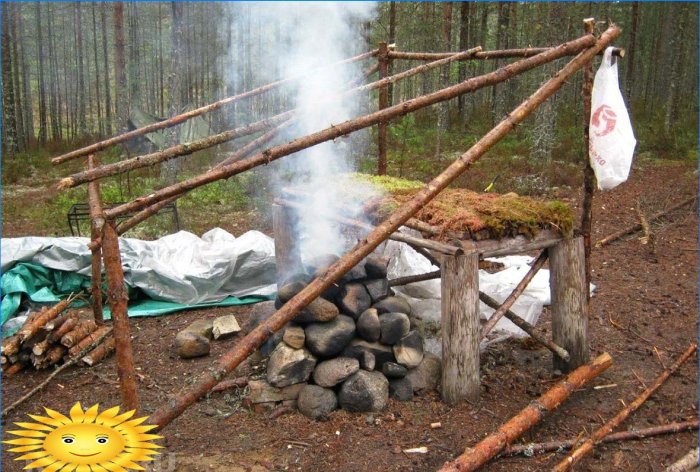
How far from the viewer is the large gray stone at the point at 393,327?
14.6 ft

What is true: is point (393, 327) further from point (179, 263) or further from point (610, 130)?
point (179, 263)

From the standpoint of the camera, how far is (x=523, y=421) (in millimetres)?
3631

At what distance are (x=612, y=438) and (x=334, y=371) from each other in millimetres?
2014

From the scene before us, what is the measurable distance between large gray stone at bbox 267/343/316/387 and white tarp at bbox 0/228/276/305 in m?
2.73

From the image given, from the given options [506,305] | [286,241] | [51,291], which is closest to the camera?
[506,305]

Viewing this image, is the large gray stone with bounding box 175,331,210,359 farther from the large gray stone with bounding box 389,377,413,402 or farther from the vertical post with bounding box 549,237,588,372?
the vertical post with bounding box 549,237,588,372

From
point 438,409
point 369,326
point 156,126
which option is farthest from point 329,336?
point 156,126

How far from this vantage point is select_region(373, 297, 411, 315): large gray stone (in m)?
4.70

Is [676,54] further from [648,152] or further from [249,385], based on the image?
[249,385]

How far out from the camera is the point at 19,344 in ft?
16.9

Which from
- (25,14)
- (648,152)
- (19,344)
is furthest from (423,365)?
(25,14)

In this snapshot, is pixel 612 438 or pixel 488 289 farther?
pixel 488 289

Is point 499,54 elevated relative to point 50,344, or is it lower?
elevated

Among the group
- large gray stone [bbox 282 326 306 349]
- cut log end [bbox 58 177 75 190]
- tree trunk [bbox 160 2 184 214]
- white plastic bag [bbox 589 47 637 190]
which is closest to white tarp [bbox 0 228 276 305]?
large gray stone [bbox 282 326 306 349]
